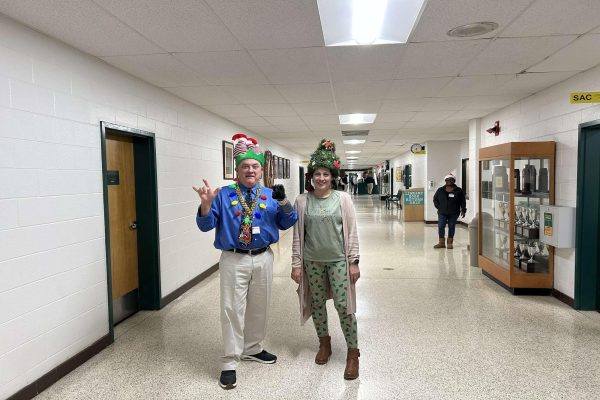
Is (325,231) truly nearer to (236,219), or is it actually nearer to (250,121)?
(236,219)

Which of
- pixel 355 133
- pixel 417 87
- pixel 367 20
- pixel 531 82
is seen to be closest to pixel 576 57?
pixel 531 82

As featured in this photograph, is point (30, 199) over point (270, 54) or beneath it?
beneath

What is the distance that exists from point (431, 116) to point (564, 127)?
253 centimetres

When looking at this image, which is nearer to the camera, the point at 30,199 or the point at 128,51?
the point at 30,199

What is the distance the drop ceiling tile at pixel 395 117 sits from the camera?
623 cm

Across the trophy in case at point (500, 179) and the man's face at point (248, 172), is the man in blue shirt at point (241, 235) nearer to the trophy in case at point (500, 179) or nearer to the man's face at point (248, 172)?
the man's face at point (248, 172)

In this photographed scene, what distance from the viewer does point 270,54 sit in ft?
10.4

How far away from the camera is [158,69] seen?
3.51 meters

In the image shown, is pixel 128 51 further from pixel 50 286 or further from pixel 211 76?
pixel 50 286

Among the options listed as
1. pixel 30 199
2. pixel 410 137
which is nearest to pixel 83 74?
pixel 30 199

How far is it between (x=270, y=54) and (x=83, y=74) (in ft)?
4.82

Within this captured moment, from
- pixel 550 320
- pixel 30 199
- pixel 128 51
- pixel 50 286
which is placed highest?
pixel 128 51

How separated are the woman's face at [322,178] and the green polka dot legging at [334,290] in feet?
1.77

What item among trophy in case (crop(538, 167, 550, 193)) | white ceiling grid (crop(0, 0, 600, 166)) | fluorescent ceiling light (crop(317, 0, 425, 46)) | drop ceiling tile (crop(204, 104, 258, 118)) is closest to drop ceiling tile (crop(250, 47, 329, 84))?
white ceiling grid (crop(0, 0, 600, 166))
